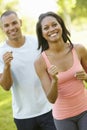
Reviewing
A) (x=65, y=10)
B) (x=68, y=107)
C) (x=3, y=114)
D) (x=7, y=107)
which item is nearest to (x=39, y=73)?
(x=68, y=107)

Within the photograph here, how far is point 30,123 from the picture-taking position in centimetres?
390

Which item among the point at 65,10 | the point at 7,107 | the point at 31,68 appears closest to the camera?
the point at 31,68

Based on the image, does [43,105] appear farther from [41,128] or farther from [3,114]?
[3,114]

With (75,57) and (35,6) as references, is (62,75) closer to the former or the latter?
(75,57)

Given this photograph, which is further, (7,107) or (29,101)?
(7,107)

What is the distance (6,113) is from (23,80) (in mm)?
3890

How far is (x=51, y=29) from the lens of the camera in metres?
3.38

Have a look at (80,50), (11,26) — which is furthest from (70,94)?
(11,26)

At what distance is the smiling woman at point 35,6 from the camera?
23781 mm

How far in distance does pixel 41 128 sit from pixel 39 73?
787 millimetres

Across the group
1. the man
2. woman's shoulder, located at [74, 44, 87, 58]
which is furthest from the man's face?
woman's shoulder, located at [74, 44, 87, 58]

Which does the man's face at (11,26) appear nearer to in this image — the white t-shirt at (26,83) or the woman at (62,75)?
the white t-shirt at (26,83)

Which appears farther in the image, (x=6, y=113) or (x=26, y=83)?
(x=6, y=113)

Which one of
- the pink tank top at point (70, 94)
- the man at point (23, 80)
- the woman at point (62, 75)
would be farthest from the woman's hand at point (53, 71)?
the man at point (23, 80)
